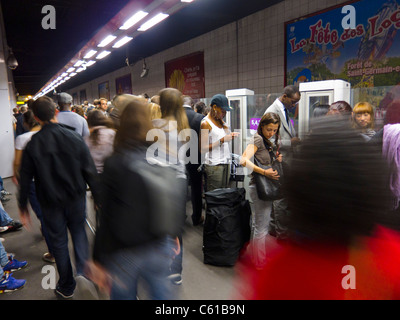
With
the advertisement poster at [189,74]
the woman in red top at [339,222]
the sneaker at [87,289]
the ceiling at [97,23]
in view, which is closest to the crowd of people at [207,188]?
the woman in red top at [339,222]

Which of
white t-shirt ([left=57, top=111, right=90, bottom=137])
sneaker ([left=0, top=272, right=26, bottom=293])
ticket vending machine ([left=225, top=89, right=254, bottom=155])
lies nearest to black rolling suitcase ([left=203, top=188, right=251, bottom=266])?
sneaker ([left=0, top=272, right=26, bottom=293])

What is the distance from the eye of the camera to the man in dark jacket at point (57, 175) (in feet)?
7.30

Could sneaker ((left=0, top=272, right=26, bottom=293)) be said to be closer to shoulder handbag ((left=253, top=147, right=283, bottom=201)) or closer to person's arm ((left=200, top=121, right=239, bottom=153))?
person's arm ((left=200, top=121, right=239, bottom=153))

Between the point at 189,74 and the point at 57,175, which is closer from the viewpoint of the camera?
the point at 57,175

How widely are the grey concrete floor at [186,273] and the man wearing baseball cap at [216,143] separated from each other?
78 cm

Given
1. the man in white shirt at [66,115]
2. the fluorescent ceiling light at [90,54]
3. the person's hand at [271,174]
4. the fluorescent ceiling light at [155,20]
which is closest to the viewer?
the person's hand at [271,174]

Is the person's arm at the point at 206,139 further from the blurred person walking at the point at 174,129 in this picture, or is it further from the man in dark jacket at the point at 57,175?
the man in dark jacket at the point at 57,175

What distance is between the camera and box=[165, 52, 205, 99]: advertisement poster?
866 centimetres

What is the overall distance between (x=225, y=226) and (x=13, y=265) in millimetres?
2219

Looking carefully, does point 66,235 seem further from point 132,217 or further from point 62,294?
point 132,217

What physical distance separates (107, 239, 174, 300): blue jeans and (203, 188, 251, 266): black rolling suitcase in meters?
1.27

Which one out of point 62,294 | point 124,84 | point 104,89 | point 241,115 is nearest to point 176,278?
point 62,294

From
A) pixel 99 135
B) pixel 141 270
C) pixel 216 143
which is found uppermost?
pixel 99 135

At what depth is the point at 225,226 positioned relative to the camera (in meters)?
2.83
